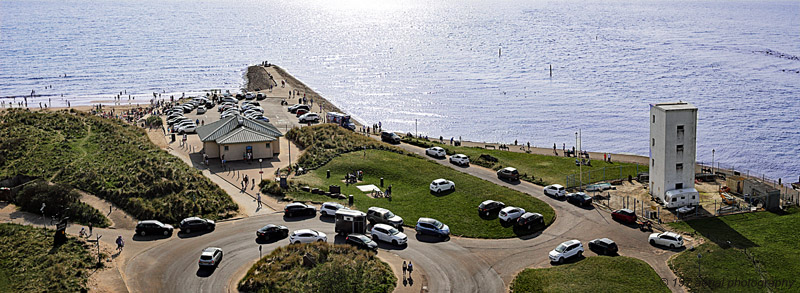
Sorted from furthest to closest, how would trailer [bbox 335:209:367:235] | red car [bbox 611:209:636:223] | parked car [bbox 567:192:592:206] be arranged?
parked car [bbox 567:192:592:206] → red car [bbox 611:209:636:223] → trailer [bbox 335:209:367:235]

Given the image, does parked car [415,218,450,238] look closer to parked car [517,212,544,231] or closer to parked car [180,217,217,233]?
parked car [517,212,544,231]

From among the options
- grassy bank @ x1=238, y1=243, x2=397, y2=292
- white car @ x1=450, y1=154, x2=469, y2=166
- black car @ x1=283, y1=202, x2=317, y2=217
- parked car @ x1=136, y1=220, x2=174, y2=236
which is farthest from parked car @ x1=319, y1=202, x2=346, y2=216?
white car @ x1=450, y1=154, x2=469, y2=166

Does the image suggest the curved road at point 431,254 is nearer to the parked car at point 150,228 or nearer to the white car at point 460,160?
the parked car at point 150,228

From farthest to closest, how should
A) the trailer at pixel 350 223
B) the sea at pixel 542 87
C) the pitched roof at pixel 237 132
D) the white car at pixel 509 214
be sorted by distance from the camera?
the sea at pixel 542 87 < the pitched roof at pixel 237 132 < the white car at pixel 509 214 < the trailer at pixel 350 223

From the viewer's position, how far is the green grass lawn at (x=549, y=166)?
195 ft

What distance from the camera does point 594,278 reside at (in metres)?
36.6

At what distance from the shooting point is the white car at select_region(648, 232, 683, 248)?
A: 41.6 metres

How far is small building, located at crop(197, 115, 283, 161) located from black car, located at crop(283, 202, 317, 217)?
17227 mm

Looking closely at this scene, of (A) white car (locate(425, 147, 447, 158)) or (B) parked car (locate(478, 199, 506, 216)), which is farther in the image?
(A) white car (locate(425, 147, 447, 158))

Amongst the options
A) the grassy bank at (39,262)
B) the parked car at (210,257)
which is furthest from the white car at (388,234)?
the grassy bank at (39,262)

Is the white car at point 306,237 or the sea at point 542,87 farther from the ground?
the sea at point 542,87

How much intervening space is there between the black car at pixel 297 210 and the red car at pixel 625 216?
21.2 m

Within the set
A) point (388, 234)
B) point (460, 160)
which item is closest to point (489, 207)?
point (388, 234)

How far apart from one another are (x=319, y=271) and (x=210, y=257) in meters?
6.58
